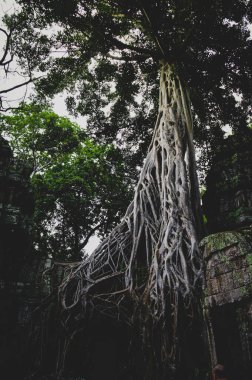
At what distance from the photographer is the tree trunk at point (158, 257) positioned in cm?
290

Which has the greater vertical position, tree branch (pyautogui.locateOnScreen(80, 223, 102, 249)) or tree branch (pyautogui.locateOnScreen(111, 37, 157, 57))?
tree branch (pyautogui.locateOnScreen(111, 37, 157, 57))

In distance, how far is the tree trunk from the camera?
2.90 m

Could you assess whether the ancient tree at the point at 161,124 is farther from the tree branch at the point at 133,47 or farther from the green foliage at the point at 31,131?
the green foliage at the point at 31,131

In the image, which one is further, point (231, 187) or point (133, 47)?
point (133, 47)

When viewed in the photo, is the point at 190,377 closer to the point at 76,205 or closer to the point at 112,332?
the point at 112,332

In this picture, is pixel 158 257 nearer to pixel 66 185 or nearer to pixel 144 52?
pixel 144 52

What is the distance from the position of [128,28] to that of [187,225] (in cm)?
500

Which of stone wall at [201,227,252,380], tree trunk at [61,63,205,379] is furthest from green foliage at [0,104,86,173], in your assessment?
stone wall at [201,227,252,380]

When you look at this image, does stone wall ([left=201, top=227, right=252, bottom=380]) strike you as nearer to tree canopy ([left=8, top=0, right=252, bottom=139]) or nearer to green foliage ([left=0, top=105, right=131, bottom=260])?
tree canopy ([left=8, top=0, right=252, bottom=139])

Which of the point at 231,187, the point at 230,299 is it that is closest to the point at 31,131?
the point at 231,187

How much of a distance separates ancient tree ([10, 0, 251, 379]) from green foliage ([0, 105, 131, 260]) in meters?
2.58

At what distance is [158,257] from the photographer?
3258 millimetres

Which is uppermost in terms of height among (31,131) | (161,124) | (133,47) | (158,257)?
(31,131)

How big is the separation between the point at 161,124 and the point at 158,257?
262 centimetres
